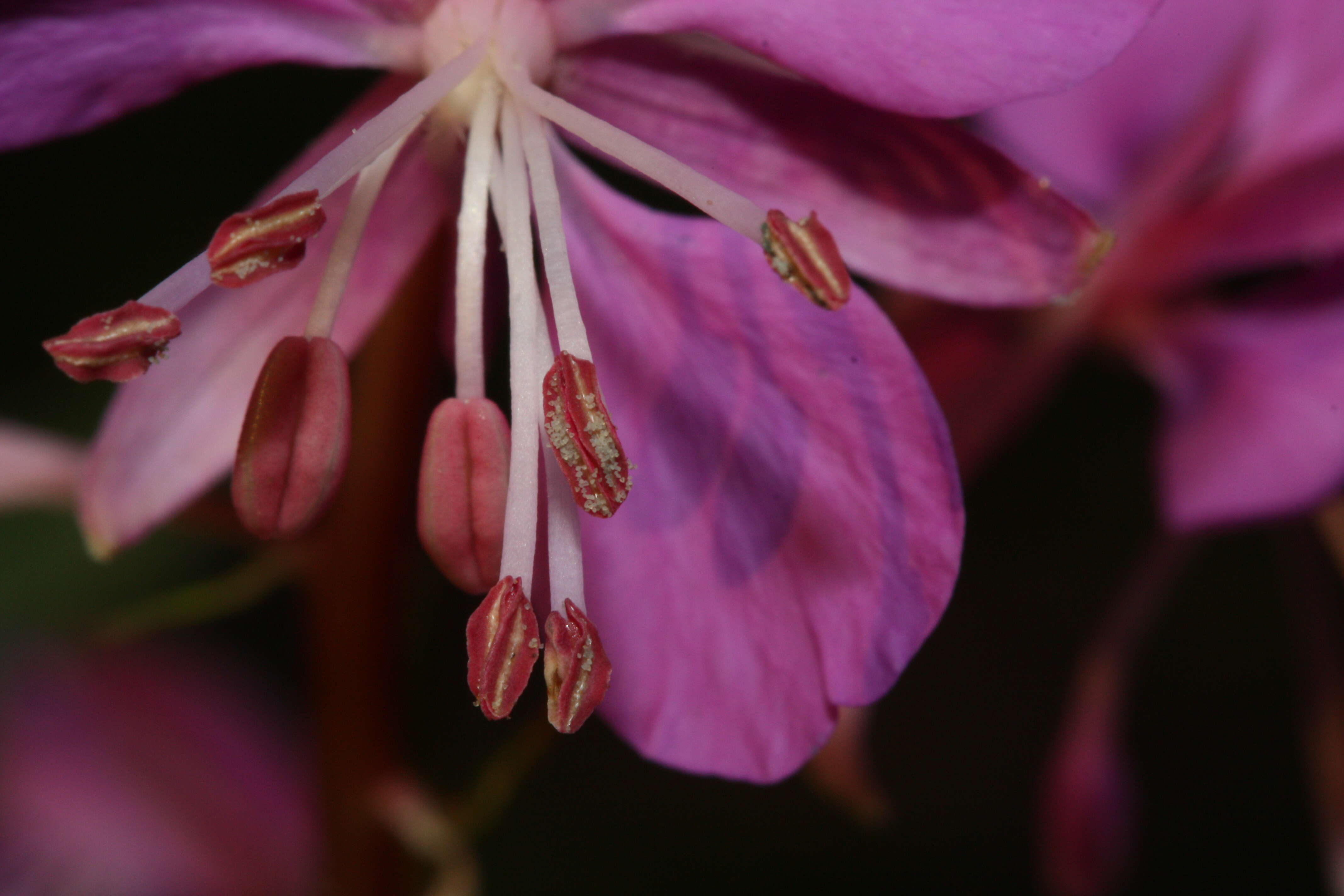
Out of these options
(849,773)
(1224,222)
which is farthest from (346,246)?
(1224,222)

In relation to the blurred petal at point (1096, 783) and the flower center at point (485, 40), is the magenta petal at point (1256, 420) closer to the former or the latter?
the blurred petal at point (1096, 783)

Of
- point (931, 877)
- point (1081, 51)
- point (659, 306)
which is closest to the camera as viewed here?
point (1081, 51)

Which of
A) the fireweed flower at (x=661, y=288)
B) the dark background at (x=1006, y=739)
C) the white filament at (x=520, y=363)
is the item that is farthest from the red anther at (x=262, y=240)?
the dark background at (x=1006, y=739)

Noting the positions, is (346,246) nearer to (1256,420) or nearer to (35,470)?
(35,470)

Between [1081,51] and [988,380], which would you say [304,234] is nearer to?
[1081,51]

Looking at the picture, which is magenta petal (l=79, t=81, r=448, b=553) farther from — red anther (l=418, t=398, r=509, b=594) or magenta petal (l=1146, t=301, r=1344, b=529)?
magenta petal (l=1146, t=301, r=1344, b=529)

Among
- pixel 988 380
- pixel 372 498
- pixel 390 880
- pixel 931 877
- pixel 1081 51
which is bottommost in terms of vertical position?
pixel 931 877

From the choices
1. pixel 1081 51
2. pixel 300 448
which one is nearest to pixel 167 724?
pixel 300 448
